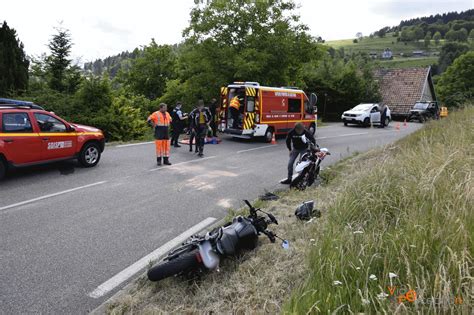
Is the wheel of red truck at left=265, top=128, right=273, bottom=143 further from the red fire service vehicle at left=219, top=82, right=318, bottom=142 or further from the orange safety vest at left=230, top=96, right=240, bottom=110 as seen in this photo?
the orange safety vest at left=230, top=96, right=240, bottom=110

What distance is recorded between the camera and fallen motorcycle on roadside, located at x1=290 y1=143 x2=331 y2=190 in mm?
8008

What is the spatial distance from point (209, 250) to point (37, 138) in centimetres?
674

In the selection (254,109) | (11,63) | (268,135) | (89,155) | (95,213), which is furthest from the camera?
(11,63)

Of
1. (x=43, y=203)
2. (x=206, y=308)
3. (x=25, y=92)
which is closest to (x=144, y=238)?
(x=206, y=308)

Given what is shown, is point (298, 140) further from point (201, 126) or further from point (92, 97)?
point (92, 97)

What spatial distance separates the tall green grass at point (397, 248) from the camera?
2672mm

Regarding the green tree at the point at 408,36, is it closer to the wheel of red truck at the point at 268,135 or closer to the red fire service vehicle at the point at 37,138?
the wheel of red truck at the point at 268,135

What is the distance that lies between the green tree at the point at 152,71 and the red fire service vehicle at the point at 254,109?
30.7 metres

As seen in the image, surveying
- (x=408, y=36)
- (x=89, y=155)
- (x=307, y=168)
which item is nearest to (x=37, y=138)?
(x=89, y=155)

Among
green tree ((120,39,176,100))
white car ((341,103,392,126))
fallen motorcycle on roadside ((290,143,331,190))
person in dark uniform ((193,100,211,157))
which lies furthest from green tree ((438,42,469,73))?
fallen motorcycle on roadside ((290,143,331,190))

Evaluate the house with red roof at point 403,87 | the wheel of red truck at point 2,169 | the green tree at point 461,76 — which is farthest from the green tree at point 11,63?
the green tree at point 461,76

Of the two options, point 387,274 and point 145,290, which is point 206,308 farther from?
point 387,274

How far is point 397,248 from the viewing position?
3.28 meters

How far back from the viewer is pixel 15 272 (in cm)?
422
